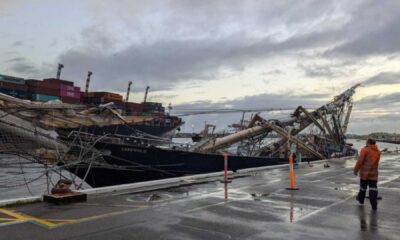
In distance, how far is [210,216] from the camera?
330 inches

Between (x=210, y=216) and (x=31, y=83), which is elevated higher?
(x=31, y=83)

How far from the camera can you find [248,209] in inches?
364

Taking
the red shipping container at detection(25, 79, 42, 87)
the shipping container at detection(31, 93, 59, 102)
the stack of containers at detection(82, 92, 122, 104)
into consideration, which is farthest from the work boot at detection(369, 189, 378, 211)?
the stack of containers at detection(82, 92, 122, 104)

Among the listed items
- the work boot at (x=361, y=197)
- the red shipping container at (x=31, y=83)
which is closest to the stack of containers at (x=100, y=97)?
the red shipping container at (x=31, y=83)

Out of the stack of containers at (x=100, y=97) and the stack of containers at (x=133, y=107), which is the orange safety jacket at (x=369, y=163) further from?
the stack of containers at (x=133, y=107)

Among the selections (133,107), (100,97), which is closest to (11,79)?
(100,97)

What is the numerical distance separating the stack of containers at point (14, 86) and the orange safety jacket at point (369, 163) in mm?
57935

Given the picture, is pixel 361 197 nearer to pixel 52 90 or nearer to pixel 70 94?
pixel 52 90

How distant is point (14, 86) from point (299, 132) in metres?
46.5

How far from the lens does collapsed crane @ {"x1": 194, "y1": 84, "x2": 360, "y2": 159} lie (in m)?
26.4

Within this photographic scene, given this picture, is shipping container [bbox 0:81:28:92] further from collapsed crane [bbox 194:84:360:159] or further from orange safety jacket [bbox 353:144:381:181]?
orange safety jacket [bbox 353:144:381:181]

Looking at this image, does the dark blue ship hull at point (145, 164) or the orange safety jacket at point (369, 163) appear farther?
the dark blue ship hull at point (145, 164)

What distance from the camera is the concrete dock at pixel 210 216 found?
696 centimetres

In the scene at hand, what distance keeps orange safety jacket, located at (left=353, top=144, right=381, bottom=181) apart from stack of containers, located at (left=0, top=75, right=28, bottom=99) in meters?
57.9
